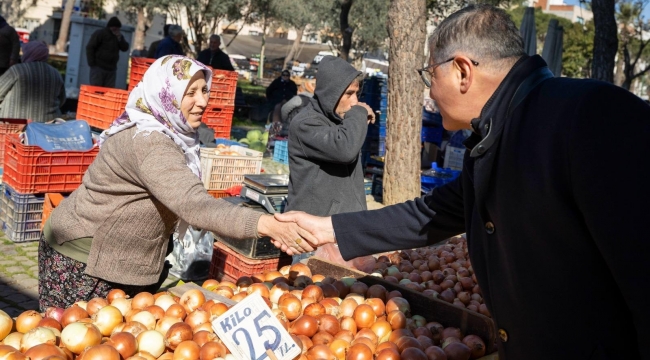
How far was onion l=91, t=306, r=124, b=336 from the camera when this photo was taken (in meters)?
2.55

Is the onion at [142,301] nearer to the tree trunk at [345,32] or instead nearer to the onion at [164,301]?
the onion at [164,301]

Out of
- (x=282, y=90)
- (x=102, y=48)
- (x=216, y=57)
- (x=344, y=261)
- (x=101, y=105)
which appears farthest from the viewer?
(x=282, y=90)

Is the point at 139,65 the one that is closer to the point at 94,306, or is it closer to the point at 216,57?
the point at 216,57

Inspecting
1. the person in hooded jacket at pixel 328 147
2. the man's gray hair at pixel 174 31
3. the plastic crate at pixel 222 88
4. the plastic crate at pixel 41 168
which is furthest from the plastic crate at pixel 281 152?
the person in hooded jacket at pixel 328 147

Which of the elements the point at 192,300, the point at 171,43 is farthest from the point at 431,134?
the point at 192,300

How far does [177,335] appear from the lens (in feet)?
8.18

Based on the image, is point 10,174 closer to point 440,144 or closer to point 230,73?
point 230,73

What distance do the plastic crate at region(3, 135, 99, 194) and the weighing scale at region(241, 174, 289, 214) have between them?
1.86 metres

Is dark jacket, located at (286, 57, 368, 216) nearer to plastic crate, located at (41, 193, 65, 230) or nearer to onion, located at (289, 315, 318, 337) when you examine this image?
onion, located at (289, 315, 318, 337)

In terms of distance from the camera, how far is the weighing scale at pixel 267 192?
555cm

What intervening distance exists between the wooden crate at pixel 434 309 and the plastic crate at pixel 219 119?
6847 millimetres

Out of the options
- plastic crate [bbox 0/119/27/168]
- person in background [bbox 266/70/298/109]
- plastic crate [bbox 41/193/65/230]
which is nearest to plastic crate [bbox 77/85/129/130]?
plastic crate [bbox 0/119/27/168]

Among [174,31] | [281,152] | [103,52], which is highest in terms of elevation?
[174,31]

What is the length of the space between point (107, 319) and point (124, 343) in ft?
0.79
